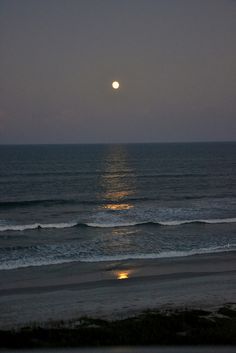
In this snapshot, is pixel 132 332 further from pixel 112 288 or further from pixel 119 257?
pixel 119 257

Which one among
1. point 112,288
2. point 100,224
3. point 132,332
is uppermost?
point 132,332

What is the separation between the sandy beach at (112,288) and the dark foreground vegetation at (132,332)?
156cm

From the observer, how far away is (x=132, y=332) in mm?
15102

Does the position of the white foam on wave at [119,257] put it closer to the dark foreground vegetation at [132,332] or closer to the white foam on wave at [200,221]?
the white foam on wave at [200,221]

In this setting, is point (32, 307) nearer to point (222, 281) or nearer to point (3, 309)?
point (3, 309)

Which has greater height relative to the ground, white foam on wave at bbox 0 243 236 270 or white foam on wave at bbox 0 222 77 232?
white foam on wave at bbox 0 222 77 232

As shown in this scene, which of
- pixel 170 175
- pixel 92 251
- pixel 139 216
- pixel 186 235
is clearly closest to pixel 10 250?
pixel 92 251

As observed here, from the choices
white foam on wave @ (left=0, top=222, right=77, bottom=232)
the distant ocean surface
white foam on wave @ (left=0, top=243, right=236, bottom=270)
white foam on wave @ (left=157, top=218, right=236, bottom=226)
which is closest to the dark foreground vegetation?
white foam on wave @ (left=0, top=243, right=236, bottom=270)

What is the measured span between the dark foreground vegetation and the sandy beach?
156 cm

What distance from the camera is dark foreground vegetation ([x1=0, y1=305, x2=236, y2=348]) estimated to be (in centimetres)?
1448

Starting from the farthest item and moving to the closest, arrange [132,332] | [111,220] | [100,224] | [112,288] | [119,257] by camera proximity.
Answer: [111,220] < [100,224] < [119,257] < [112,288] < [132,332]

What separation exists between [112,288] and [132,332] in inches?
294

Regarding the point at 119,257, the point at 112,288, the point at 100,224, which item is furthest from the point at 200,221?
the point at 112,288

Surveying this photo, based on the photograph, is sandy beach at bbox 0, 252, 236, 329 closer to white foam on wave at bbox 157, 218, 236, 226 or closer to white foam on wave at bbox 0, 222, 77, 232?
white foam on wave at bbox 157, 218, 236, 226
